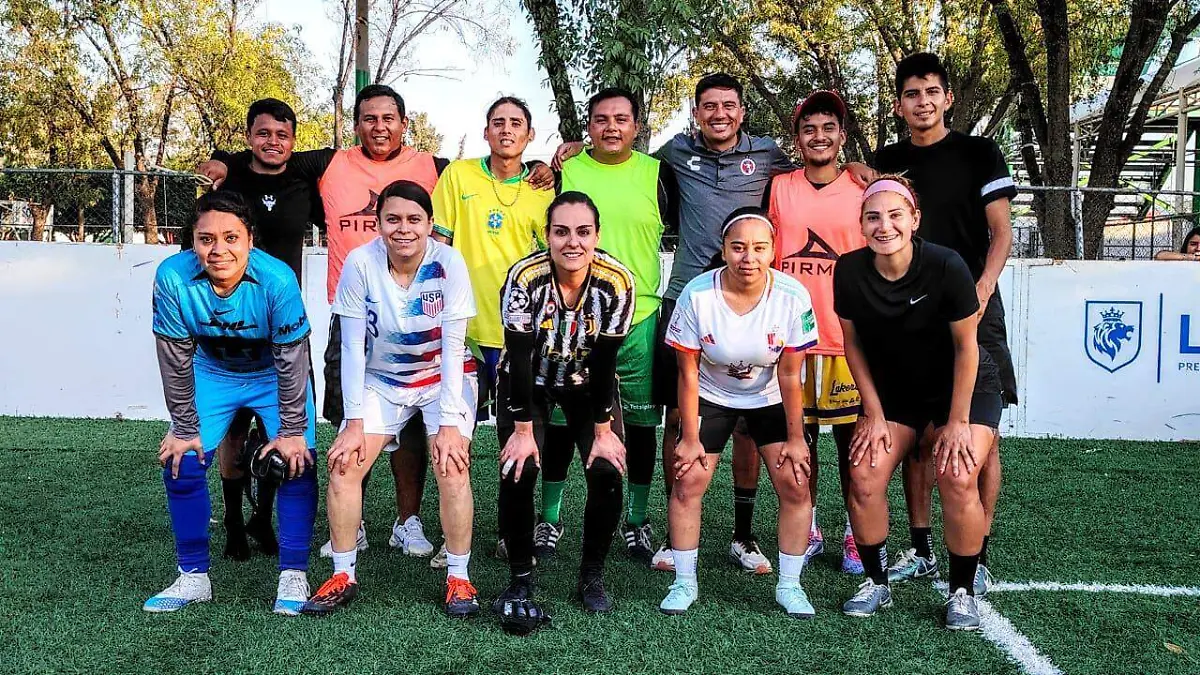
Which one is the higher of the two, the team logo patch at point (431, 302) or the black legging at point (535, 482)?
the team logo patch at point (431, 302)

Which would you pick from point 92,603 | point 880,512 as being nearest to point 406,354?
point 92,603

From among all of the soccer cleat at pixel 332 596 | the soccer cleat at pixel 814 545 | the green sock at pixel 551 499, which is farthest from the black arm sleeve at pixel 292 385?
the soccer cleat at pixel 814 545

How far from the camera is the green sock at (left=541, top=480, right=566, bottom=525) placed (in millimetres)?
4557

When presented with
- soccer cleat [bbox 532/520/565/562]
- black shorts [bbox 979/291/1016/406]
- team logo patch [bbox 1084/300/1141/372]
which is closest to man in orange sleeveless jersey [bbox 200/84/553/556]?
soccer cleat [bbox 532/520/565/562]

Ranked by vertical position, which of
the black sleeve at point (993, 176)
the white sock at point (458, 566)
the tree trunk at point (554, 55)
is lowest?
the white sock at point (458, 566)

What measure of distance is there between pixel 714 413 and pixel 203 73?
2116 centimetres

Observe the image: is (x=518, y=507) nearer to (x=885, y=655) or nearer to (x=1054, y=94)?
(x=885, y=655)

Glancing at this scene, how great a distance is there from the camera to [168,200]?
9.54 metres

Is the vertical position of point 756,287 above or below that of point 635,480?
above

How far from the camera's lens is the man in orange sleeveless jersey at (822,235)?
4.34 metres

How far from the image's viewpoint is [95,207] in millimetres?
8969

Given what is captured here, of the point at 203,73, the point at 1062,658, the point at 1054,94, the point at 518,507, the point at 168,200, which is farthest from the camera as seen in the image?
the point at 203,73

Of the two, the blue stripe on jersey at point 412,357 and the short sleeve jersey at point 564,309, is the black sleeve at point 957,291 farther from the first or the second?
the blue stripe on jersey at point 412,357

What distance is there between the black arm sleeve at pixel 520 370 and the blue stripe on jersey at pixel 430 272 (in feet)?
1.12
